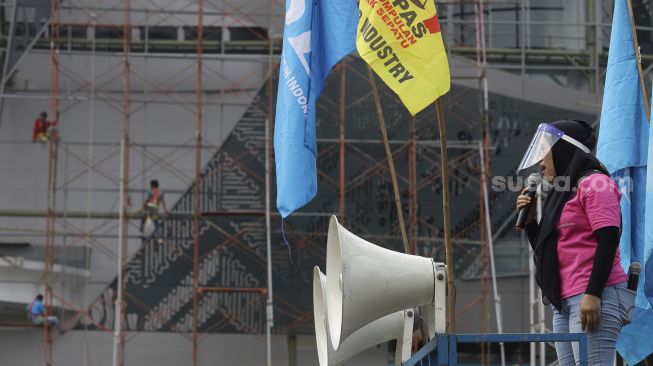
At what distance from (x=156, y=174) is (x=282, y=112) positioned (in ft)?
36.4

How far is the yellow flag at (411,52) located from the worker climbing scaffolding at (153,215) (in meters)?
11.4

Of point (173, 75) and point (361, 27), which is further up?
point (173, 75)

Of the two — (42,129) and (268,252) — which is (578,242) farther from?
(42,129)

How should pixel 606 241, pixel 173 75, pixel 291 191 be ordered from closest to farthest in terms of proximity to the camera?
pixel 606 241 < pixel 291 191 < pixel 173 75

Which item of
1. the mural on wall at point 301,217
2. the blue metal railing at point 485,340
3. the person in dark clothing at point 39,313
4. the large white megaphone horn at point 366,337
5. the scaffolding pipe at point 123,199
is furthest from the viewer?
the person in dark clothing at point 39,313

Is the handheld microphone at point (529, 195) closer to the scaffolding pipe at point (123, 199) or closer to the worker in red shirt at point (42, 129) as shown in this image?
the scaffolding pipe at point (123, 199)

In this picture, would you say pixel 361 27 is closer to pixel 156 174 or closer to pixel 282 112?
pixel 282 112

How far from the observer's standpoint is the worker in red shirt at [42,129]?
1859cm

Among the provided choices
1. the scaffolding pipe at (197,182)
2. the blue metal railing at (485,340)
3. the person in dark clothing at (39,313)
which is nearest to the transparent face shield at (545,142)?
the blue metal railing at (485,340)

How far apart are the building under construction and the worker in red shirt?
0.10 m

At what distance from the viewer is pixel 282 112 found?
7.80m

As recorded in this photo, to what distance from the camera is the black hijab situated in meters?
5.54

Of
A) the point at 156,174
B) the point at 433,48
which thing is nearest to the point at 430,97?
the point at 433,48

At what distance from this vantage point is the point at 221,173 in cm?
1806
